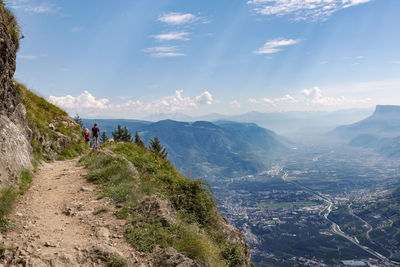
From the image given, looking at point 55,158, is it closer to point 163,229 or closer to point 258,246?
point 163,229

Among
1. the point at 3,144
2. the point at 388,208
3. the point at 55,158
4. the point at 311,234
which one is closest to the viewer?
the point at 3,144

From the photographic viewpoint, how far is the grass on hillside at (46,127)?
18.2 m

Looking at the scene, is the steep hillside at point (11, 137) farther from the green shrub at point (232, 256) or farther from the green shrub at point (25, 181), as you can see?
the green shrub at point (232, 256)

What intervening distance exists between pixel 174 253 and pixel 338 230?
149m

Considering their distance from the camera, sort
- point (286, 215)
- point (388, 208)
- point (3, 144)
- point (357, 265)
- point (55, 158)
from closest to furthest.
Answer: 1. point (3, 144)
2. point (55, 158)
3. point (357, 265)
4. point (388, 208)
5. point (286, 215)

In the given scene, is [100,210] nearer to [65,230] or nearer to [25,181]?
[65,230]

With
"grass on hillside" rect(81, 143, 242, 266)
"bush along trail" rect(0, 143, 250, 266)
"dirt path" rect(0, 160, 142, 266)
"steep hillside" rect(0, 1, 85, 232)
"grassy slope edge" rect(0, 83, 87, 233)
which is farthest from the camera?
"steep hillside" rect(0, 1, 85, 232)

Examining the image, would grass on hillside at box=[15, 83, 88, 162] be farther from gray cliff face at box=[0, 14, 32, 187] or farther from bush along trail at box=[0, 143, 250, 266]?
bush along trail at box=[0, 143, 250, 266]

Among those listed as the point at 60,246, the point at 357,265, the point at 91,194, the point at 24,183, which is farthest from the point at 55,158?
the point at 357,265

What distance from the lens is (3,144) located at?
1084 centimetres

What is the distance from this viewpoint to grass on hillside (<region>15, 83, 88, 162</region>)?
18163 millimetres

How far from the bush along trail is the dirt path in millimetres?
20

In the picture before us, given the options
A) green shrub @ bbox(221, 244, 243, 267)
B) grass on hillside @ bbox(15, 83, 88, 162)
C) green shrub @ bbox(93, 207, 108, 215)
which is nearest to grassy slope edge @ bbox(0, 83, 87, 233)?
grass on hillside @ bbox(15, 83, 88, 162)

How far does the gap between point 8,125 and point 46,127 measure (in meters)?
10.0
